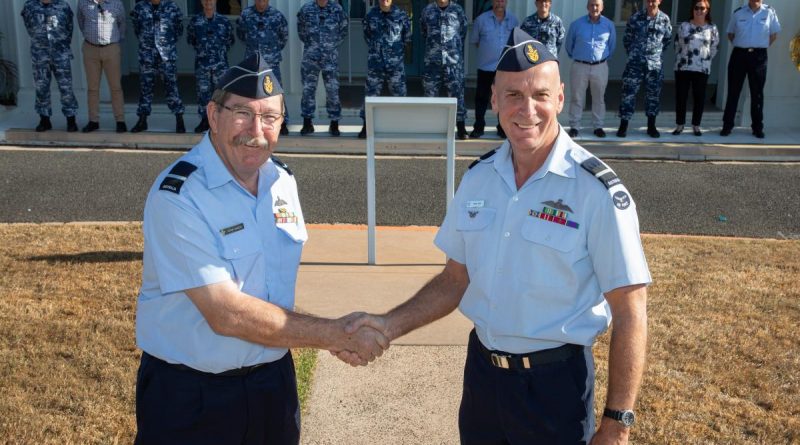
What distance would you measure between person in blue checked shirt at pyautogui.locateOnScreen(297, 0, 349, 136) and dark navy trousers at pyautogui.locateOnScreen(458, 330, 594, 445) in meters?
9.56

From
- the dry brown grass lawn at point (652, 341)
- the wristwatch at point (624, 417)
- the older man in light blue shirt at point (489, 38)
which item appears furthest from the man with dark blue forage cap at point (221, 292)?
the older man in light blue shirt at point (489, 38)

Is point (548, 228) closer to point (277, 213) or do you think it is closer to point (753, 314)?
point (277, 213)

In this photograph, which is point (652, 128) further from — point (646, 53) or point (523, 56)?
point (523, 56)

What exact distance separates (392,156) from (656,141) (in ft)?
12.4

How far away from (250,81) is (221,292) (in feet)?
2.47

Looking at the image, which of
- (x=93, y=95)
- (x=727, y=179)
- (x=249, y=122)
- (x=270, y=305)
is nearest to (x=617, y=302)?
(x=270, y=305)

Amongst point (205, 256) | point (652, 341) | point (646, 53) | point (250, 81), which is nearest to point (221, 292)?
point (205, 256)

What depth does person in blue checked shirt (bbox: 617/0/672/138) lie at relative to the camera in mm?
11891

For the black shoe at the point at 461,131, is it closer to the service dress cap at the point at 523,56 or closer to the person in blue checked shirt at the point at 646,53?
the person in blue checked shirt at the point at 646,53

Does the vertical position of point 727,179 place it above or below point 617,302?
below

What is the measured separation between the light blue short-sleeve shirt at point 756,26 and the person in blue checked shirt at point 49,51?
934 cm

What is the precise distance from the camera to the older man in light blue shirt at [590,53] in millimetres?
11844

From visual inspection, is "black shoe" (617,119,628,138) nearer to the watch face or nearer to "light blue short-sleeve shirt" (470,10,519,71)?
"light blue short-sleeve shirt" (470,10,519,71)

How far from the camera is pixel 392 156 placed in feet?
37.4
